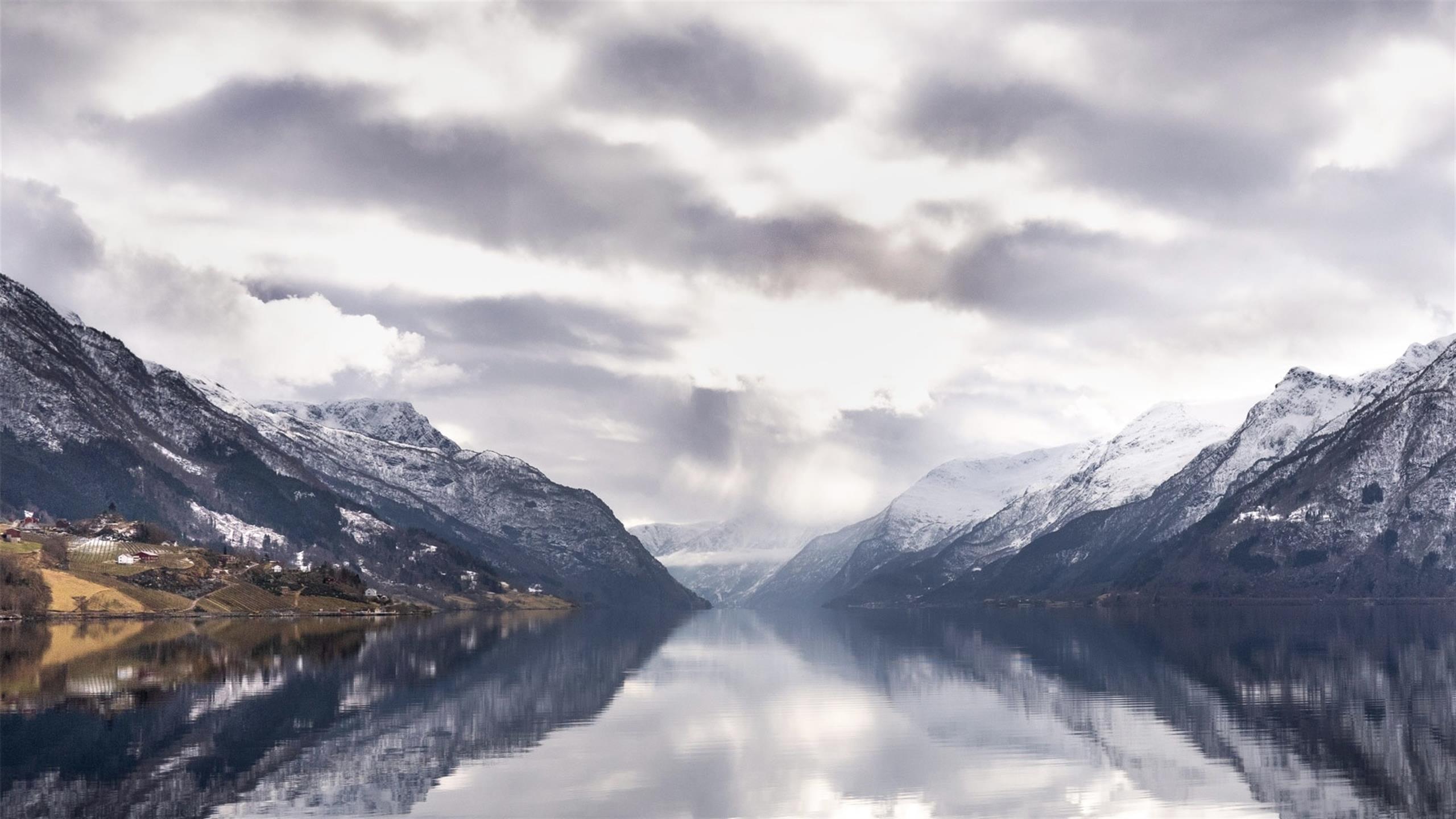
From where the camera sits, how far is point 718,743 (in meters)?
95.1

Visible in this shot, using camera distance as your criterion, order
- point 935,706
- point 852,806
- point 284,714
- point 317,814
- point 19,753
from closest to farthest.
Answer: point 317,814, point 852,806, point 19,753, point 284,714, point 935,706

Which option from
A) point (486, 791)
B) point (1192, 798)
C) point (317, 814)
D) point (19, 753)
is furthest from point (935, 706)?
point (19, 753)

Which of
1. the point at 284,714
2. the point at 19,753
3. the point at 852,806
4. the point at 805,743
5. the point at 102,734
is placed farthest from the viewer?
the point at 284,714

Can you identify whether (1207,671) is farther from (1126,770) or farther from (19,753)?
(19,753)

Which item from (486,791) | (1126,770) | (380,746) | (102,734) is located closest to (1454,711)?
(1126,770)

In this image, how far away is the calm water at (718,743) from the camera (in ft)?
226

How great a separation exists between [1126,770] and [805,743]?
25302mm

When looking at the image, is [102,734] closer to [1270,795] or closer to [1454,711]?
[1270,795]

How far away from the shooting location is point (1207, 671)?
15438cm

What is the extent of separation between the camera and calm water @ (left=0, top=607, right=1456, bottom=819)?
2712 inches

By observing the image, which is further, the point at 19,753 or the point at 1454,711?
the point at 1454,711

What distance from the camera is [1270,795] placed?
70188 mm

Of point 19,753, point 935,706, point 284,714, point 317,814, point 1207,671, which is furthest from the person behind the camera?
point 1207,671

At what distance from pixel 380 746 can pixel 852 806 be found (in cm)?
3789
